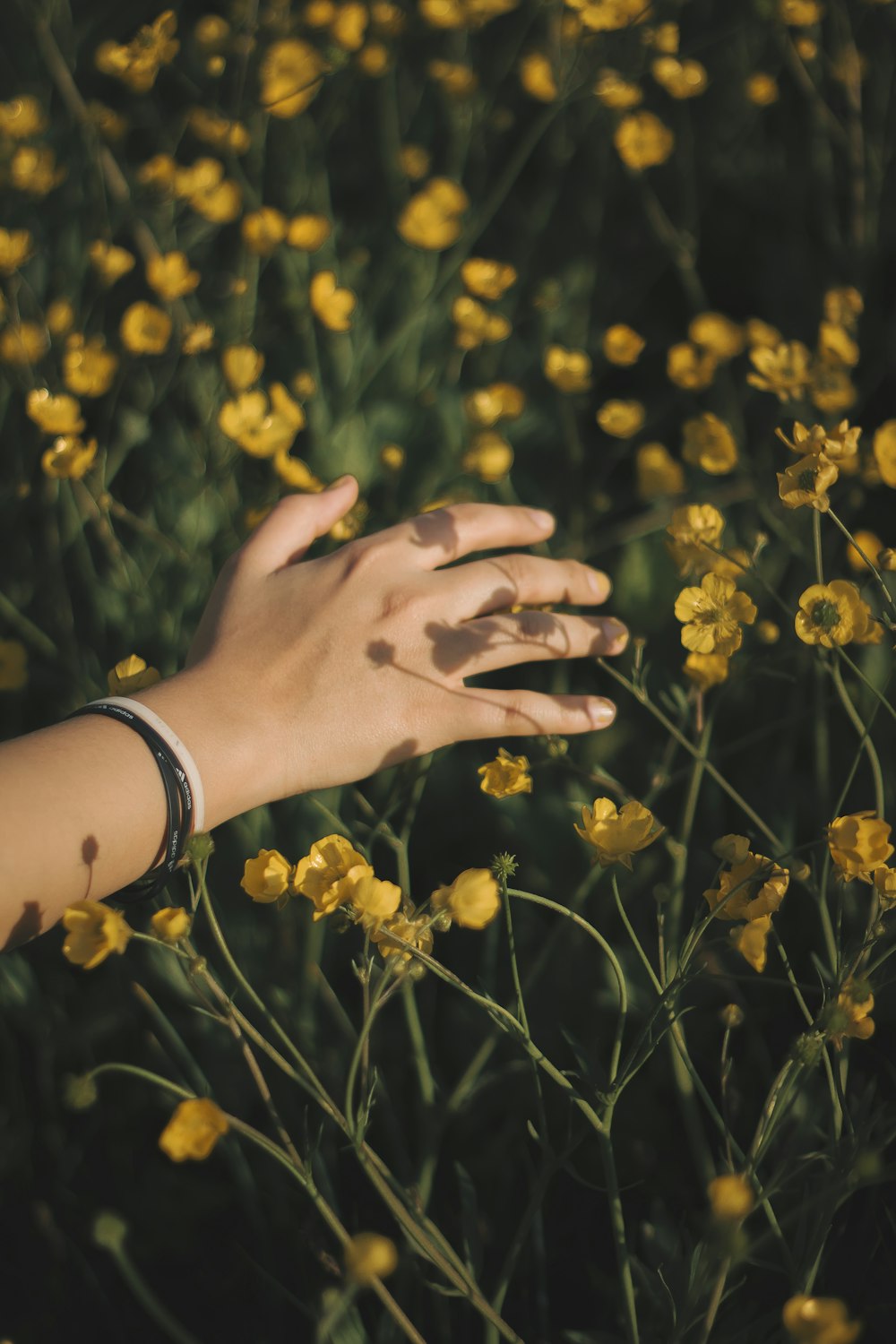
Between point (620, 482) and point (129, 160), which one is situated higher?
point (129, 160)

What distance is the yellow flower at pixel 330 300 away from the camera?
5.15ft

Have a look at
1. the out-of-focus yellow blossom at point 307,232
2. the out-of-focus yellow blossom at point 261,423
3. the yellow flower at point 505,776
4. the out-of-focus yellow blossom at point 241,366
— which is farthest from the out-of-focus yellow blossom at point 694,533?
the out-of-focus yellow blossom at point 307,232

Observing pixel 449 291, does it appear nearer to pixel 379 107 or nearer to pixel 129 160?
pixel 379 107

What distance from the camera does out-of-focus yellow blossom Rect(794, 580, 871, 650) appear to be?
36.8 inches

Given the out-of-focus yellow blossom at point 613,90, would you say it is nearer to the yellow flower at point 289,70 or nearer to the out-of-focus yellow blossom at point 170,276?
the yellow flower at point 289,70

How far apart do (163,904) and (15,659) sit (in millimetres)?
548

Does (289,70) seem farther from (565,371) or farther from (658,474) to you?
(658,474)

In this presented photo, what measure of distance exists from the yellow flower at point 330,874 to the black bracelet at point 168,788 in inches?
5.1

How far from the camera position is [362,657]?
41.8 inches

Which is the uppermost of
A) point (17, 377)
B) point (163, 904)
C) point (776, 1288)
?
point (17, 377)

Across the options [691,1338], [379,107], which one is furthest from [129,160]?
[691,1338]

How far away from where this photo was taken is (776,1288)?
1042mm

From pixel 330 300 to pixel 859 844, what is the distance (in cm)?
123

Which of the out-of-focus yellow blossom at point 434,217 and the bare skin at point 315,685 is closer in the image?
the bare skin at point 315,685
